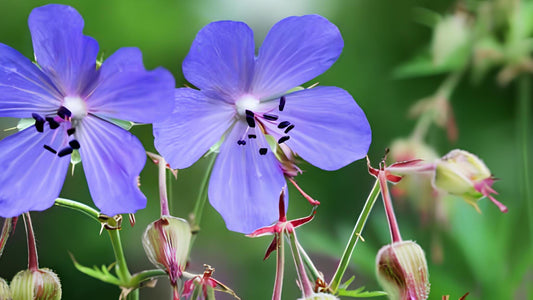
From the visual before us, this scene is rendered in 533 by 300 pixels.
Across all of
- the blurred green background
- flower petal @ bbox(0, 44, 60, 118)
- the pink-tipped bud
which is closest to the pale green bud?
the blurred green background

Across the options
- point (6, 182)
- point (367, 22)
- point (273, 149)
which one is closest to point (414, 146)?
point (367, 22)

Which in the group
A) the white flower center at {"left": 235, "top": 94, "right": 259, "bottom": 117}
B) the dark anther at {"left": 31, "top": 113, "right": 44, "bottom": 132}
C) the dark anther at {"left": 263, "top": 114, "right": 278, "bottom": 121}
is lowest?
the dark anther at {"left": 263, "top": 114, "right": 278, "bottom": 121}

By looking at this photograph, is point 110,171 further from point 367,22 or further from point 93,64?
point 367,22

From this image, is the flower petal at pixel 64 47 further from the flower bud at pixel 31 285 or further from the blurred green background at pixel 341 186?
the blurred green background at pixel 341 186

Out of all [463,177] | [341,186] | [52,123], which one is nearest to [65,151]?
[52,123]

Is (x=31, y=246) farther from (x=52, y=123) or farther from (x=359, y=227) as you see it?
(x=359, y=227)

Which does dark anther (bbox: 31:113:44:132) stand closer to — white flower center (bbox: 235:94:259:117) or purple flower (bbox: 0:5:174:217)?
purple flower (bbox: 0:5:174:217)

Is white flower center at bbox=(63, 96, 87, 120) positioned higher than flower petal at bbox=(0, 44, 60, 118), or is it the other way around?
flower petal at bbox=(0, 44, 60, 118)

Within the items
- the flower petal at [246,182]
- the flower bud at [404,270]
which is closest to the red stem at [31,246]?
the flower petal at [246,182]
